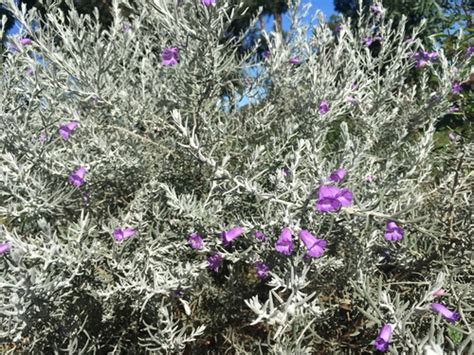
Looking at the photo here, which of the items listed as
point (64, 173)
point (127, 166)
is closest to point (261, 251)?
point (127, 166)

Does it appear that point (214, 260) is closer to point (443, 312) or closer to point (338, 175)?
point (338, 175)

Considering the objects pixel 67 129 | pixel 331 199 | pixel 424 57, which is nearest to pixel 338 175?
pixel 331 199

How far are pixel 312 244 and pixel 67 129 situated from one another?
974 mm

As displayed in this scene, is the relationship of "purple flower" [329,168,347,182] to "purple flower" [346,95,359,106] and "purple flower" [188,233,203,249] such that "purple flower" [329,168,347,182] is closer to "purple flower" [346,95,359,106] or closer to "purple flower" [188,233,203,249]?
"purple flower" [188,233,203,249]

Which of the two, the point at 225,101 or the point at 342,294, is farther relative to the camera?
the point at 225,101

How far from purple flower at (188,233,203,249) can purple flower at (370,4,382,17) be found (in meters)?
1.83

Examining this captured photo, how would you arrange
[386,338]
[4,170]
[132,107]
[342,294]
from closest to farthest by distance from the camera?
[386,338] → [4,170] → [342,294] → [132,107]

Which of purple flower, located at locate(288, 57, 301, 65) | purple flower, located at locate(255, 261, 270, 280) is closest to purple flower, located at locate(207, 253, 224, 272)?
purple flower, located at locate(255, 261, 270, 280)

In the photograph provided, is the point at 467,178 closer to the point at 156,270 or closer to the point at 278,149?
the point at 278,149

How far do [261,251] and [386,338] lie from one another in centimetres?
48

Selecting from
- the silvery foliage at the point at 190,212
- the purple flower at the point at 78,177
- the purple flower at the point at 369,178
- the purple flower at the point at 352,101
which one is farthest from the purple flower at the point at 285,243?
the purple flower at the point at 352,101

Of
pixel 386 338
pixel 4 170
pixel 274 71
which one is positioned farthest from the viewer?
pixel 274 71

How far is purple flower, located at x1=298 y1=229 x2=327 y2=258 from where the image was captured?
1.33 metres

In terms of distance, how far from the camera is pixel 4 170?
4.84 feet
